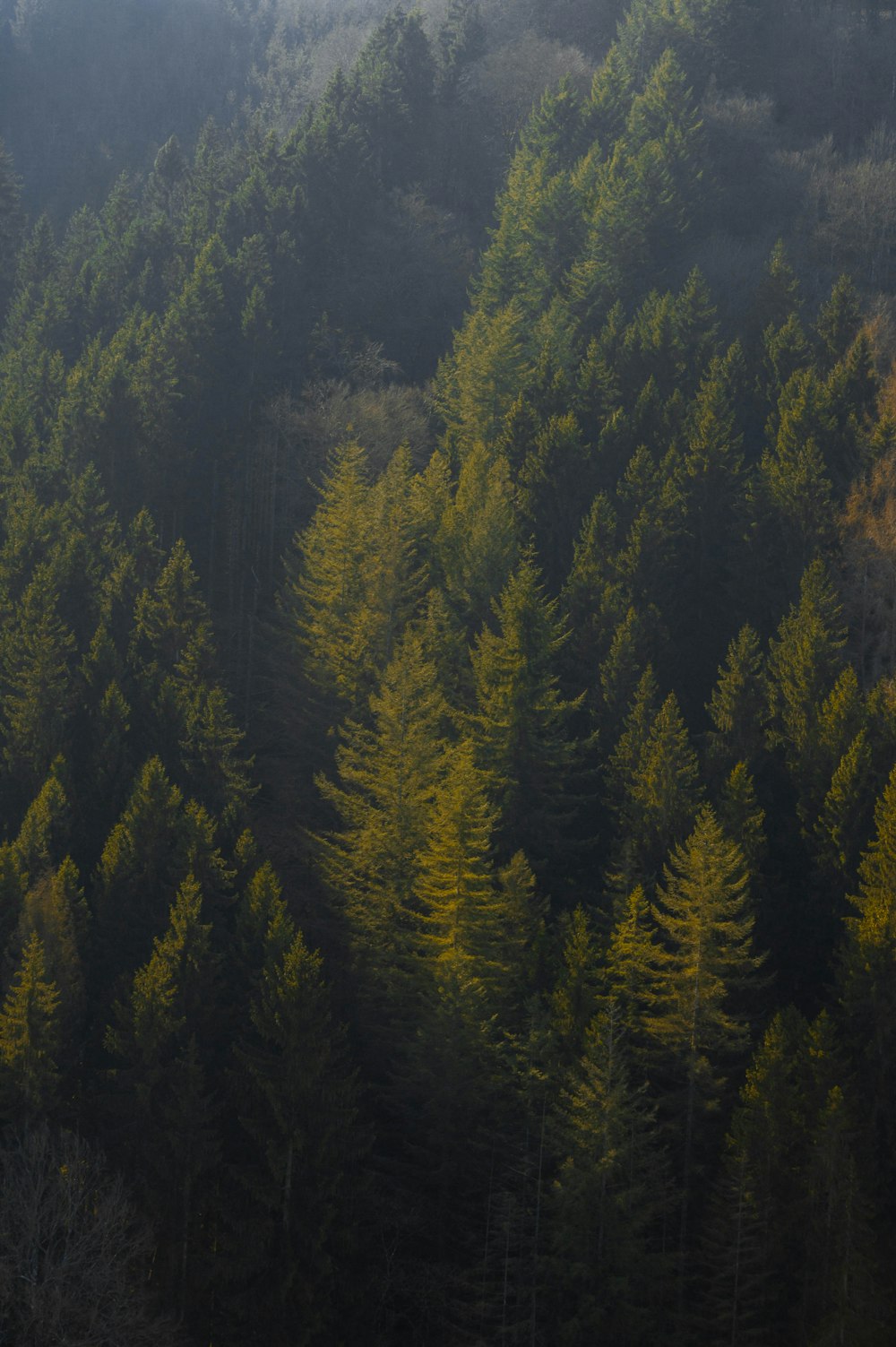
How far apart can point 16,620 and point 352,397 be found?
59.3 ft

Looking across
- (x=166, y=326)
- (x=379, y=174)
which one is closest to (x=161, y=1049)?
(x=166, y=326)

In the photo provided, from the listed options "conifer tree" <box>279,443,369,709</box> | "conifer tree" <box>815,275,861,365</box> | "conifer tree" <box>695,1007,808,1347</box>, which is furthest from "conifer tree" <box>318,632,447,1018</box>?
"conifer tree" <box>815,275,861,365</box>

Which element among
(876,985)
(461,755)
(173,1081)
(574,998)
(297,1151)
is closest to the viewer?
(876,985)

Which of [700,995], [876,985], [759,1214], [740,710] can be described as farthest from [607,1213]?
[740,710]

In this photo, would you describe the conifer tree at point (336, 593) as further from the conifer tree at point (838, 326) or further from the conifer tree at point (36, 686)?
the conifer tree at point (838, 326)

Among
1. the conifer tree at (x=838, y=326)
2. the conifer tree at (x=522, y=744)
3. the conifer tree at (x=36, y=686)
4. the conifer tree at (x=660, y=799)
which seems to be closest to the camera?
the conifer tree at (x=660, y=799)

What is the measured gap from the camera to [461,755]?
3688 centimetres

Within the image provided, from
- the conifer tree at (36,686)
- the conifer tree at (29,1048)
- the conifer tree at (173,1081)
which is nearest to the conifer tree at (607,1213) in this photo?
the conifer tree at (173,1081)

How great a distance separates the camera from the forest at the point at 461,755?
104ft

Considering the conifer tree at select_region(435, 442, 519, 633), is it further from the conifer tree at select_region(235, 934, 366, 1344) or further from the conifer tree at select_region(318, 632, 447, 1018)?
the conifer tree at select_region(235, 934, 366, 1344)

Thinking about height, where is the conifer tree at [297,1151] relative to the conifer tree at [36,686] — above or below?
below

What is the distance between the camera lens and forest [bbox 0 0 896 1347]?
104ft

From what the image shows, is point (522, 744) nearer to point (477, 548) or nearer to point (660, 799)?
point (660, 799)

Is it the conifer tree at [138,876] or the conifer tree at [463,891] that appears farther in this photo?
the conifer tree at [138,876]
